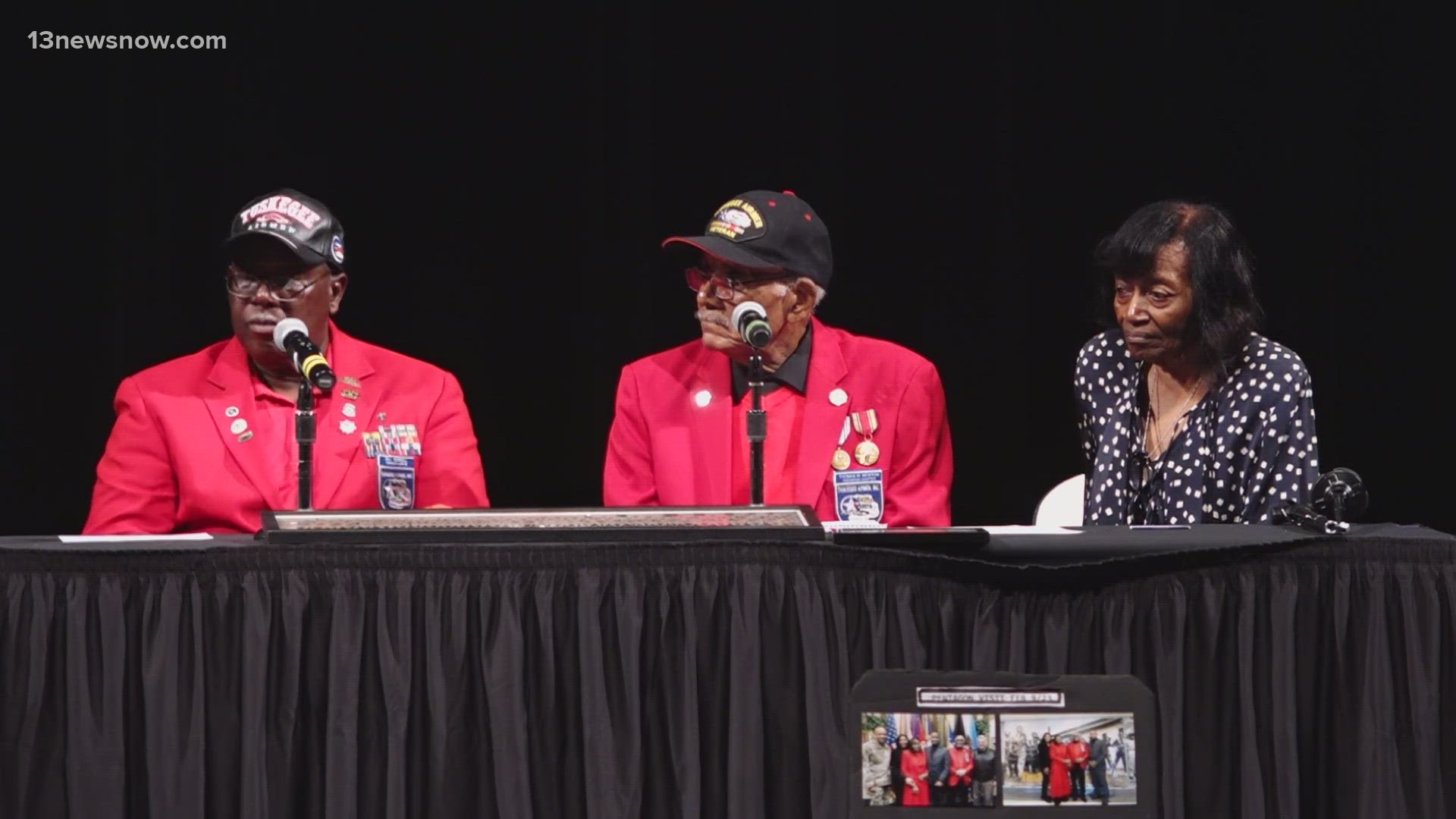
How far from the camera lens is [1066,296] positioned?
15.7 feet

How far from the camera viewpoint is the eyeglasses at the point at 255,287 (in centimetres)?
378

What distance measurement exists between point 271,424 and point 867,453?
117 centimetres

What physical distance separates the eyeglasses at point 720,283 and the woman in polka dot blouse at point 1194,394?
2.31 ft

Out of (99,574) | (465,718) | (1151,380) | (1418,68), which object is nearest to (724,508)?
(465,718)

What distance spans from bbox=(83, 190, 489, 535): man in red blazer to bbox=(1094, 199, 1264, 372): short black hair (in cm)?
135

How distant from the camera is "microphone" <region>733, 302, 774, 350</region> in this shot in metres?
3.30

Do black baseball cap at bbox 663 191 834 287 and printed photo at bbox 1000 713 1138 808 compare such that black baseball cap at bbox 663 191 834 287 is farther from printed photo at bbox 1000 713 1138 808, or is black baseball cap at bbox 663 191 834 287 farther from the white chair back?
printed photo at bbox 1000 713 1138 808

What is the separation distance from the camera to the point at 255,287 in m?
3.78

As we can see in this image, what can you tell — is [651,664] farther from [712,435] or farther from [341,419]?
[341,419]

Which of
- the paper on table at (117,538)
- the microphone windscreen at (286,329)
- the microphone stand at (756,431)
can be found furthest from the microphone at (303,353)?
the microphone stand at (756,431)

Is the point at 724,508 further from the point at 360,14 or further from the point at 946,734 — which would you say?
the point at 360,14

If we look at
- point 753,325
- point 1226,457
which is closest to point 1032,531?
point 753,325

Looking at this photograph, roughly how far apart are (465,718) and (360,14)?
2.42 m

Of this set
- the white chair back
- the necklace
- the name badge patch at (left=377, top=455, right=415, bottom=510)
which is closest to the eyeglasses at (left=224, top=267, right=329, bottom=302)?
the name badge patch at (left=377, top=455, right=415, bottom=510)
